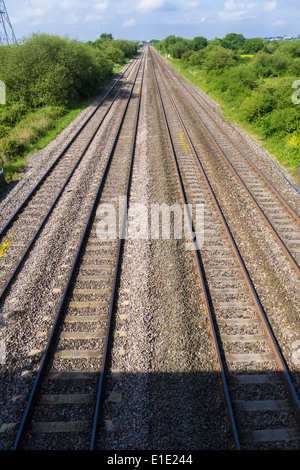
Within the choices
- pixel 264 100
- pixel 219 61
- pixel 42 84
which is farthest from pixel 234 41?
pixel 42 84

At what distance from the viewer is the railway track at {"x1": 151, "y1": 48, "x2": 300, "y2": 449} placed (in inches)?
193

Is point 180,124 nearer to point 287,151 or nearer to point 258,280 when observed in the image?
point 287,151

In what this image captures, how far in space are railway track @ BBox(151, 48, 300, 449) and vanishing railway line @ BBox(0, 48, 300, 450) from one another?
2 centimetres

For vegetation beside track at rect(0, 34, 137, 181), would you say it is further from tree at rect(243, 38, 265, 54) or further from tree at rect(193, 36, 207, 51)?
tree at rect(243, 38, 265, 54)

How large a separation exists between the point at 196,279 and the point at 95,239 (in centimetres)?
377

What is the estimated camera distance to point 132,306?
7.10 metres

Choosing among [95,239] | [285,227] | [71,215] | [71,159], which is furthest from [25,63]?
[285,227]

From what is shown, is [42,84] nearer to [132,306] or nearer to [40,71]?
[40,71]

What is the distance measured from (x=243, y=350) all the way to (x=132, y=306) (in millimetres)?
2848

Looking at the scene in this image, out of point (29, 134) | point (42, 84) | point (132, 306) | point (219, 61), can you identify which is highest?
point (219, 61)

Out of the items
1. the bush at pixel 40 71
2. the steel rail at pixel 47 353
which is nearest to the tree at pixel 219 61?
the bush at pixel 40 71

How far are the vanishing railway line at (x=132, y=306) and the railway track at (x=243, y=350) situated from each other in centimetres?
2

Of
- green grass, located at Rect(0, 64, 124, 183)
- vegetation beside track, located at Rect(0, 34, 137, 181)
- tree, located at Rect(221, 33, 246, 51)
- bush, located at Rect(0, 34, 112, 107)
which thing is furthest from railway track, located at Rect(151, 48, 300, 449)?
tree, located at Rect(221, 33, 246, 51)

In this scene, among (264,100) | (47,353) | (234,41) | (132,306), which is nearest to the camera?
(47,353)
